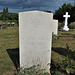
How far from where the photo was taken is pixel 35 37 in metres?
2.87

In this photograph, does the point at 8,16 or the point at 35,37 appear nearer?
the point at 35,37

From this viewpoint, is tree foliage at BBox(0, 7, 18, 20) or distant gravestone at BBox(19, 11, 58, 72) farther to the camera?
tree foliage at BBox(0, 7, 18, 20)

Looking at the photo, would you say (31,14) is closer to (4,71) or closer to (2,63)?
(4,71)

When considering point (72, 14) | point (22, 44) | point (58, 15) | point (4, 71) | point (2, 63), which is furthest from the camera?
point (58, 15)

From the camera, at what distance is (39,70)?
2.82 m

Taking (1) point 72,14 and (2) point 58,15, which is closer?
(1) point 72,14

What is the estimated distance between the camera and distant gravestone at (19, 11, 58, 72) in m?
2.77

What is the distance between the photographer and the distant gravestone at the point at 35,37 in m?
2.77

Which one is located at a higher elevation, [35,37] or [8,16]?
[8,16]

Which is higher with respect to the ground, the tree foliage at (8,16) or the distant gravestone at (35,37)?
the tree foliage at (8,16)

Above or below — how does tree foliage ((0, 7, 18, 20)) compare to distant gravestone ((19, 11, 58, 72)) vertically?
above

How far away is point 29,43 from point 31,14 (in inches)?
30.5

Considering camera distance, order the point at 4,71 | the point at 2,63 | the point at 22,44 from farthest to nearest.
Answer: the point at 2,63
the point at 4,71
the point at 22,44

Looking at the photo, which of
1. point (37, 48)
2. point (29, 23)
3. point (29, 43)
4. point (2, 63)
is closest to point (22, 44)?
point (29, 43)
